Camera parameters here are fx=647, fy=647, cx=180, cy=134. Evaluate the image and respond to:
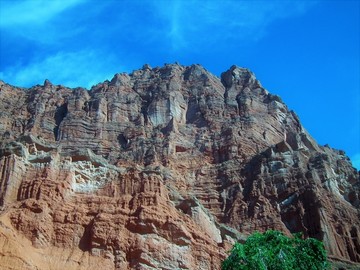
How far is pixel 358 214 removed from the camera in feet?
251

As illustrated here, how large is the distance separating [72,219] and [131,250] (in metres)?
6.40

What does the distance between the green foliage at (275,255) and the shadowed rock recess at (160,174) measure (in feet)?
45.5

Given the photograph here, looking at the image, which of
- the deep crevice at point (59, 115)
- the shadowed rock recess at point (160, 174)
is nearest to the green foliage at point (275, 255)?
the shadowed rock recess at point (160, 174)

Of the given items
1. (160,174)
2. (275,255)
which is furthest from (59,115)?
(275,255)

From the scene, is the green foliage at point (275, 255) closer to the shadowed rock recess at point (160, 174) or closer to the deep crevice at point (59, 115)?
the shadowed rock recess at point (160, 174)

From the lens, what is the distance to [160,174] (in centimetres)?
6925

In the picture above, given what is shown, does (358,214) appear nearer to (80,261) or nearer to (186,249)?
(186,249)

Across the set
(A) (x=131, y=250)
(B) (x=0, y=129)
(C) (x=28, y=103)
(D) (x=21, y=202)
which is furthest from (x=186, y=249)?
(C) (x=28, y=103)

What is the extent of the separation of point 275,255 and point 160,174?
29.9 metres

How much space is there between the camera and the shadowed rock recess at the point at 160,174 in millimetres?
55562

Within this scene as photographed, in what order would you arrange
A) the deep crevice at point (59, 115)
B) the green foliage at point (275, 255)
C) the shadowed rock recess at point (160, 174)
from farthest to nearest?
the deep crevice at point (59, 115)
the shadowed rock recess at point (160, 174)
the green foliage at point (275, 255)

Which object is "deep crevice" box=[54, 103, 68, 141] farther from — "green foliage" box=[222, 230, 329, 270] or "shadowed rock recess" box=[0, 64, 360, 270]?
"green foliage" box=[222, 230, 329, 270]

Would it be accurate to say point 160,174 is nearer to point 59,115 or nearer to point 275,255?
point 275,255

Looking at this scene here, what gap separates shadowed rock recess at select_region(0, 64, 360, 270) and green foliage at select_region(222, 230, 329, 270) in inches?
Answer: 547
